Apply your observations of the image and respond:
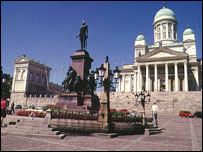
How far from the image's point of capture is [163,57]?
57562 millimetres

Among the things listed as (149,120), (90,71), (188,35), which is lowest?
(149,120)

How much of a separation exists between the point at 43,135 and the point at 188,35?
76470mm

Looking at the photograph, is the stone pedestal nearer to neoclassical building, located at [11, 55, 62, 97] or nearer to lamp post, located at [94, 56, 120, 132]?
→ lamp post, located at [94, 56, 120, 132]

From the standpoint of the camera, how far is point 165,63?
57.5m

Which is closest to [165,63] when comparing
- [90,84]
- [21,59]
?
[90,84]

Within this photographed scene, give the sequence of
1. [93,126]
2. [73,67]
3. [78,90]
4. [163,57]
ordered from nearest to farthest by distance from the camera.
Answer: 1. [93,126]
2. [78,90]
3. [73,67]
4. [163,57]

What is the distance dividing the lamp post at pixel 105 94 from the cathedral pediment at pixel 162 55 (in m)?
49.6

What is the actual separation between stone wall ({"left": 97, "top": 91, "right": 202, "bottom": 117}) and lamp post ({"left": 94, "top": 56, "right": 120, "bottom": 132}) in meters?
25.1

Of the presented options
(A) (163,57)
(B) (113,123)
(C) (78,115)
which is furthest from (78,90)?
(A) (163,57)

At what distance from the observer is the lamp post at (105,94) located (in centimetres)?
1091

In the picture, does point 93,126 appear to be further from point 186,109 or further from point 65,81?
point 186,109

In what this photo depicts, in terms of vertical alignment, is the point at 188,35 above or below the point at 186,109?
above

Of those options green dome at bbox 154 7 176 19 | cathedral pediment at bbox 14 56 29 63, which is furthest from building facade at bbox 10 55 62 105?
green dome at bbox 154 7 176 19

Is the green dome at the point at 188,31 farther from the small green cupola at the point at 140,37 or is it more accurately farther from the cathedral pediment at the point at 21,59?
the cathedral pediment at the point at 21,59
